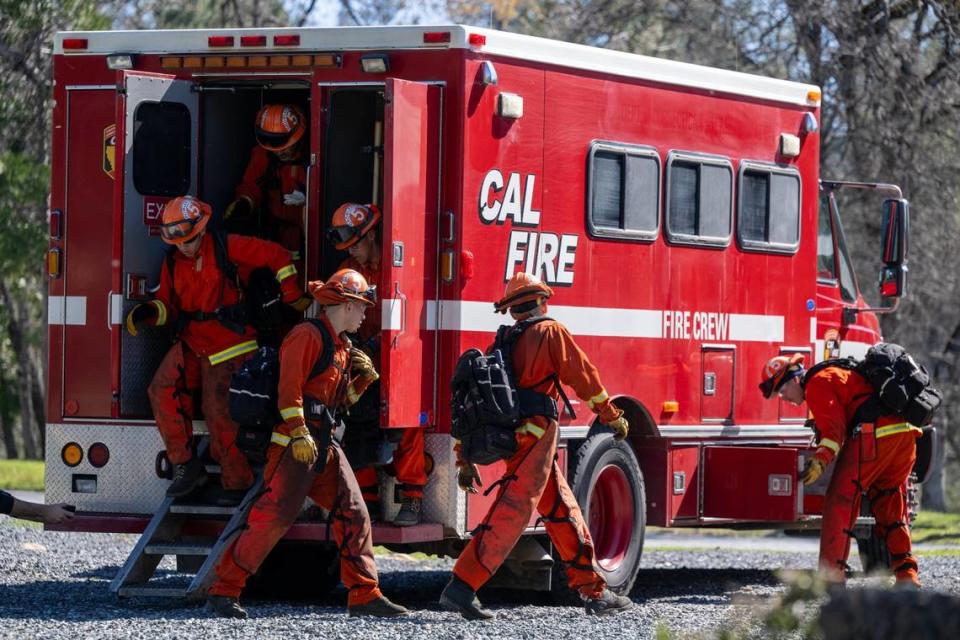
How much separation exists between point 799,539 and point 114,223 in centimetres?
1242

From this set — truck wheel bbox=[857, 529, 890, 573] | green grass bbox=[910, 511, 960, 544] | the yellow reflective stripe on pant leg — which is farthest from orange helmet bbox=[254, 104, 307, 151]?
green grass bbox=[910, 511, 960, 544]

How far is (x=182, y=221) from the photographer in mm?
9227

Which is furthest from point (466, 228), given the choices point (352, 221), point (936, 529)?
point (936, 529)

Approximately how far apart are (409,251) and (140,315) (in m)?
1.52

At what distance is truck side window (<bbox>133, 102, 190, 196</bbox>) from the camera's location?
9555mm

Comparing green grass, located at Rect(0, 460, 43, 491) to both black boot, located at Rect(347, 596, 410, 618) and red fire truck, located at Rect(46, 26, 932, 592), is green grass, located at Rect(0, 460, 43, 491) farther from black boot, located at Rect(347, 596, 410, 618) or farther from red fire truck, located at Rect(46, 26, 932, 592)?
black boot, located at Rect(347, 596, 410, 618)

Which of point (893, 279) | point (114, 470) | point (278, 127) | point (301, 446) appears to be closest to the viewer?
point (301, 446)

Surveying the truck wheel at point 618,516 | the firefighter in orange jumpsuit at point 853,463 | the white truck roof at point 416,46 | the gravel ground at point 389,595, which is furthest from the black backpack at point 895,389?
the white truck roof at point 416,46

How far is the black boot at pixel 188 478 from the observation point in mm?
9352

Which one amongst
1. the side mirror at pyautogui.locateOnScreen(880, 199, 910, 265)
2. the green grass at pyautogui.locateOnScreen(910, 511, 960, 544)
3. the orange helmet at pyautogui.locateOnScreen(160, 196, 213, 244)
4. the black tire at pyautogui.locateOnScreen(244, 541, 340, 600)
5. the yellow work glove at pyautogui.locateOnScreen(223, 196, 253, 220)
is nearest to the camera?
the orange helmet at pyautogui.locateOnScreen(160, 196, 213, 244)

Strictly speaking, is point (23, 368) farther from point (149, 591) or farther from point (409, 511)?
point (409, 511)

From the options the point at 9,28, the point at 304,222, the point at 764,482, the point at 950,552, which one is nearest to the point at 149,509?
the point at 304,222

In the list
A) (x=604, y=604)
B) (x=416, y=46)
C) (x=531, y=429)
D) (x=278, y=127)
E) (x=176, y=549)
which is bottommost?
(x=604, y=604)

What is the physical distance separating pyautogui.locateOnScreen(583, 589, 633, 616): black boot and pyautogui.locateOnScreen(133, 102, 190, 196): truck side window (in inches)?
122
